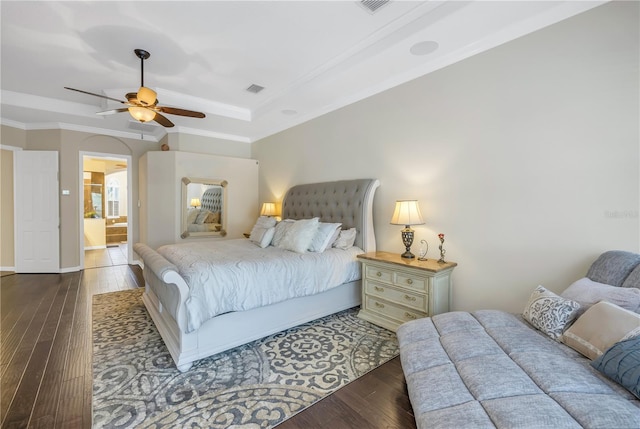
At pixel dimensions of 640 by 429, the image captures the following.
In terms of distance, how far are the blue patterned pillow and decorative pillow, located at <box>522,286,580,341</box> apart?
0.33m

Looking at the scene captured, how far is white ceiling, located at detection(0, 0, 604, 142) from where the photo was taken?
233cm

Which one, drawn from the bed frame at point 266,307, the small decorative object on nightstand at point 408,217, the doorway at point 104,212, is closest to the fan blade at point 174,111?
the bed frame at point 266,307

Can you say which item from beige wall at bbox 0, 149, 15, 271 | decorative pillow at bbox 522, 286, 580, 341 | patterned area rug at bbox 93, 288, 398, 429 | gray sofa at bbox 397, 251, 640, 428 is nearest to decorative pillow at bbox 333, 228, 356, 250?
patterned area rug at bbox 93, 288, 398, 429

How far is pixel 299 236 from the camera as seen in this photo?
3230mm

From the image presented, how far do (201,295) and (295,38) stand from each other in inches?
101

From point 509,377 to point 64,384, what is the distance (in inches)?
111

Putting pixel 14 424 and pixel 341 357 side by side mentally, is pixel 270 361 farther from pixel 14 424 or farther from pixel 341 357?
pixel 14 424

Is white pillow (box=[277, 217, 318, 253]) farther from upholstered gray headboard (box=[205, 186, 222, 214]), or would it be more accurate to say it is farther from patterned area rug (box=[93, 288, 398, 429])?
upholstered gray headboard (box=[205, 186, 222, 214])

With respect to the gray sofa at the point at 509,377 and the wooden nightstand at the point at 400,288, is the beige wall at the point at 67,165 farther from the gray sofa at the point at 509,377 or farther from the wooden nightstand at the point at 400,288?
the gray sofa at the point at 509,377

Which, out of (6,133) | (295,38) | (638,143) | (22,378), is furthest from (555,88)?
(6,133)

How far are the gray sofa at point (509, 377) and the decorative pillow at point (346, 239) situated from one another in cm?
161

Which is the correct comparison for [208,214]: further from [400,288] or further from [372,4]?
[372,4]

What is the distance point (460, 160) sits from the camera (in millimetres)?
2762

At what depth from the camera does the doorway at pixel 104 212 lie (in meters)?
6.26
